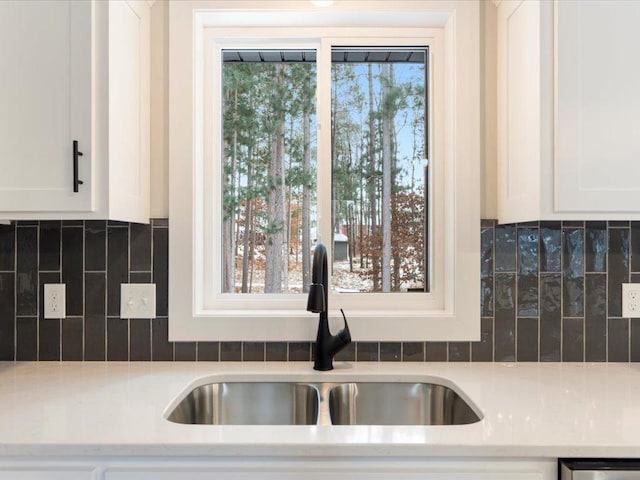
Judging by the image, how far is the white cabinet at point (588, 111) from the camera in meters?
1.30

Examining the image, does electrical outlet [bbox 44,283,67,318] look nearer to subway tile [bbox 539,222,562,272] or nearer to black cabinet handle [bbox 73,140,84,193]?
black cabinet handle [bbox 73,140,84,193]

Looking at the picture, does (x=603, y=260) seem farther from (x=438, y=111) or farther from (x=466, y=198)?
(x=438, y=111)

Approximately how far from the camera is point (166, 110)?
1618mm

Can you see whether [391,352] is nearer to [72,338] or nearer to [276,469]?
[276,469]

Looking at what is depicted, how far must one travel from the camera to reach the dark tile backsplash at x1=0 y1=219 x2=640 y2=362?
5.26 ft

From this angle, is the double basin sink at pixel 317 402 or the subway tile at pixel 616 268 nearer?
the double basin sink at pixel 317 402

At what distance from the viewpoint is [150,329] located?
161cm

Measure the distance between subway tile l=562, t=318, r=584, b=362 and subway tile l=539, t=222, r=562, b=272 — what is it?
19cm

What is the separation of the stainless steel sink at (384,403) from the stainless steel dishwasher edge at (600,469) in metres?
0.50

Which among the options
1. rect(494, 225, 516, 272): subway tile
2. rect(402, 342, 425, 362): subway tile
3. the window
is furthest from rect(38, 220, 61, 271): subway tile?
rect(494, 225, 516, 272): subway tile

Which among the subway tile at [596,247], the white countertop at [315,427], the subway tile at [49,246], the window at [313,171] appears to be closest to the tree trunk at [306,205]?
the window at [313,171]

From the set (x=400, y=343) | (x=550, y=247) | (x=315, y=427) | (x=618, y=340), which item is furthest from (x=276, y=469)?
(x=618, y=340)

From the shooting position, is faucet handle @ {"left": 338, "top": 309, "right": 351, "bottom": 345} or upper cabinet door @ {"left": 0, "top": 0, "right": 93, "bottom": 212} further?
faucet handle @ {"left": 338, "top": 309, "right": 351, "bottom": 345}

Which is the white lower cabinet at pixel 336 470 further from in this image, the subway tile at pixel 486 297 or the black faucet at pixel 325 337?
the subway tile at pixel 486 297
